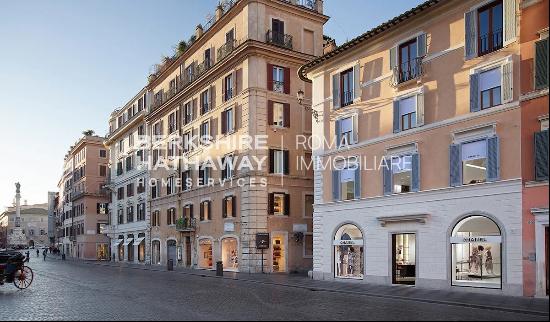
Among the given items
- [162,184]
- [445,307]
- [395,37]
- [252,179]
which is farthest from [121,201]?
[445,307]

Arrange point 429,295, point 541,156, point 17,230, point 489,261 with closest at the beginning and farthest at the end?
point 541,156 → point 429,295 → point 489,261 → point 17,230

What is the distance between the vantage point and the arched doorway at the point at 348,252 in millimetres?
28078

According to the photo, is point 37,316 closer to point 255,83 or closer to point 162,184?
point 255,83

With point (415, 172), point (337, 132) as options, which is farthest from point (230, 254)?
point (415, 172)

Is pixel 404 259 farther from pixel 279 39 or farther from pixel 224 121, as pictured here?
pixel 279 39

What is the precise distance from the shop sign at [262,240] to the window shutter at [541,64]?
20.8 meters

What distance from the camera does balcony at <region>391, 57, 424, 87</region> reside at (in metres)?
25.1

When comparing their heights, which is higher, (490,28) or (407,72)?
(490,28)

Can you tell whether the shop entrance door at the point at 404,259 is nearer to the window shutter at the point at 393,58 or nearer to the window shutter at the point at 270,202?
the window shutter at the point at 393,58

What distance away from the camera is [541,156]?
64.7ft

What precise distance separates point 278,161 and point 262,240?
5.60m

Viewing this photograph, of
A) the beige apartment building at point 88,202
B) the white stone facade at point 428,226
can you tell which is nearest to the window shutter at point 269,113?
the white stone facade at point 428,226

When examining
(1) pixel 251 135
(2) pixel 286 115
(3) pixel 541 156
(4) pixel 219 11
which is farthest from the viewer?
(4) pixel 219 11

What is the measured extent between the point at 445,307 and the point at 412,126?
979 centimetres
